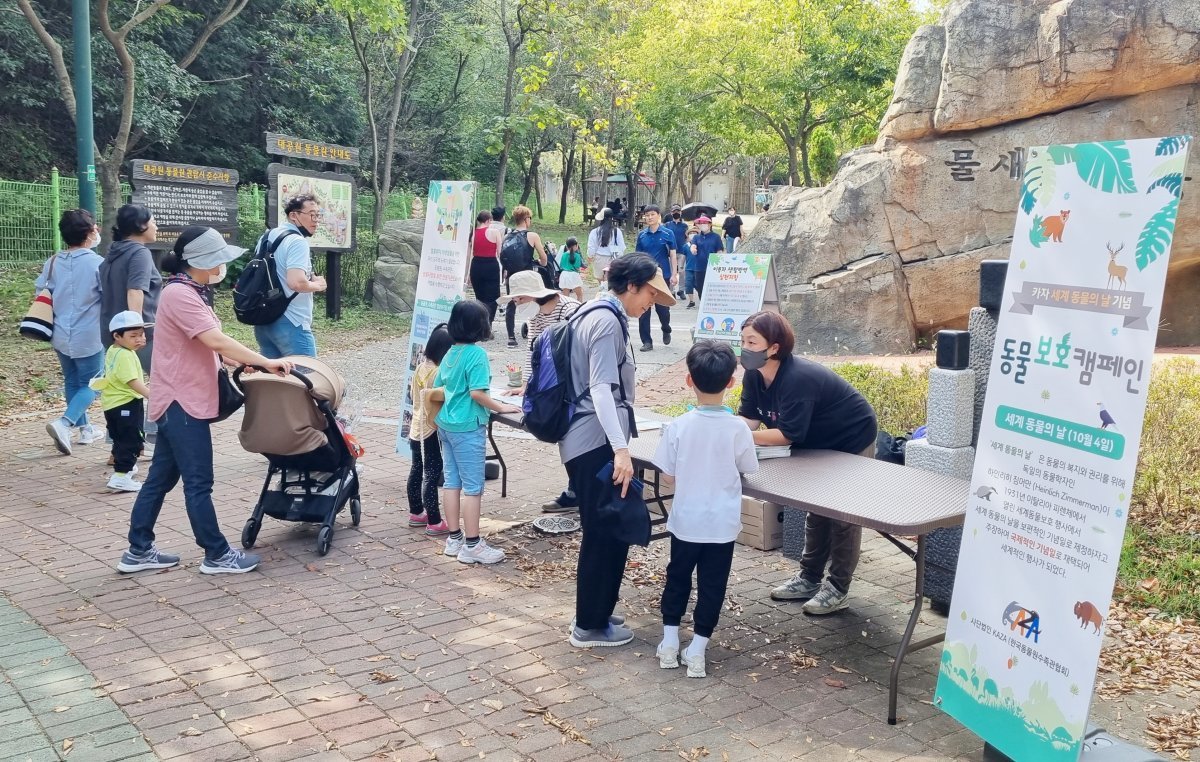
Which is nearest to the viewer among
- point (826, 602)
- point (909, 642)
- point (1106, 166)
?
point (1106, 166)

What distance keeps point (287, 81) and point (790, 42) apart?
1185 centimetres

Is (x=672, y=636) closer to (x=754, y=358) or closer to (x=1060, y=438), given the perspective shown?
(x=754, y=358)

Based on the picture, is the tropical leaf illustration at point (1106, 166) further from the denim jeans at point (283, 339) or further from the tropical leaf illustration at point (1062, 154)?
the denim jeans at point (283, 339)

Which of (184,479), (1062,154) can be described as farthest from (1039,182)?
(184,479)

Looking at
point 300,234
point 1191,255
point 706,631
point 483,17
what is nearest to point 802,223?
point 1191,255

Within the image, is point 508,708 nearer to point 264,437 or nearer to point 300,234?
point 264,437

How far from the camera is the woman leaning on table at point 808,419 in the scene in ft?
16.0

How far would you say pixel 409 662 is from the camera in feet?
15.1

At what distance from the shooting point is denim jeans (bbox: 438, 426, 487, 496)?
574 centimetres

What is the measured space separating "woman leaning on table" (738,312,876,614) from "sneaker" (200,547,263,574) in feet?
9.30

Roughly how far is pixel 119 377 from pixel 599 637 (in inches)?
164

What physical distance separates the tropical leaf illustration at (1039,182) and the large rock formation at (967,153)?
30.8 ft

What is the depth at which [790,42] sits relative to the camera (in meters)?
25.2

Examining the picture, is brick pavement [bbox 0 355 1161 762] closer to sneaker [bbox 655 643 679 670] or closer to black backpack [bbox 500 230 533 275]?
sneaker [bbox 655 643 679 670]
